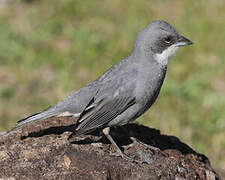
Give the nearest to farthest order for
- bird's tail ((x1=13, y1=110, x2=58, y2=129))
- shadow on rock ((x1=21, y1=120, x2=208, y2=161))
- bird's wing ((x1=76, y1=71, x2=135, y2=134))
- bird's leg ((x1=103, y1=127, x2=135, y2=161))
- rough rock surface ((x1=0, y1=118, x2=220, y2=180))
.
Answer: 1. rough rock surface ((x1=0, y1=118, x2=220, y2=180))
2. bird's leg ((x1=103, y1=127, x2=135, y2=161))
3. bird's tail ((x1=13, y1=110, x2=58, y2=129))
4. bird's wing ((x1=76, y1=71, x2=135, y2=134))
5. shadow on rock ((x1=21, y1=120, x2=208, y2=161))

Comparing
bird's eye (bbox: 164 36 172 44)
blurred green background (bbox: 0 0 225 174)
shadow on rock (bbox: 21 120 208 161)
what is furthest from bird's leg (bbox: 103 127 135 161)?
blurred green background (bbox: 0 0 225 174)

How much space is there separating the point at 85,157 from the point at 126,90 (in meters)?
1.14

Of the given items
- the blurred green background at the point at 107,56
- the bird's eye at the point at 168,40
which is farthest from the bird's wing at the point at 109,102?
the blurred green background at the point at 107,56

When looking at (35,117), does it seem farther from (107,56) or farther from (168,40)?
(107,56)

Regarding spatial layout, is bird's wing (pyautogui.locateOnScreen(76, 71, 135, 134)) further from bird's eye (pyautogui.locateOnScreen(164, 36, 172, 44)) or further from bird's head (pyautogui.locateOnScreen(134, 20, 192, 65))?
bird's eye (pyautogui.locateOnScreen(164, 36, 172, 44))

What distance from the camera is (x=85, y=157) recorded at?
5.25 metres

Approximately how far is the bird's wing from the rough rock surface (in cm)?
29

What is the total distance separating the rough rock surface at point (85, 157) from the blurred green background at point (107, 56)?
2.22 meters

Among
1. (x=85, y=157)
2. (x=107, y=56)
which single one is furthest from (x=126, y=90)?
(x=107, y=56)

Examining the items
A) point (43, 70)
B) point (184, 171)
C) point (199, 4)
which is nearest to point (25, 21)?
point (43, 70)

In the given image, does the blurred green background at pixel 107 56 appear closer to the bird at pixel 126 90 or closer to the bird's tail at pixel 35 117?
the bird at pixel 126 90

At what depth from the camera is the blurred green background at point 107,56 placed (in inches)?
364

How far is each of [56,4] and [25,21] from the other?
4.10ft

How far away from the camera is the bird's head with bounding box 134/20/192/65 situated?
19.4ft
